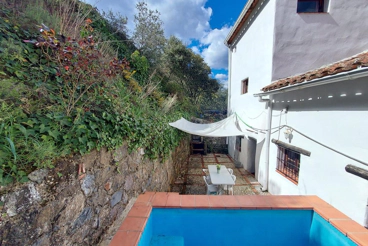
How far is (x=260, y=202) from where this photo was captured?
6.00ft

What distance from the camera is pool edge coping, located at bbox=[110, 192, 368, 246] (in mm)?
1397

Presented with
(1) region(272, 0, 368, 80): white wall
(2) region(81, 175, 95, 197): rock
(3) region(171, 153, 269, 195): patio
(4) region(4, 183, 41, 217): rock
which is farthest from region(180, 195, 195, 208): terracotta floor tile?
(1) region(272, 0, 368, 80): white wall

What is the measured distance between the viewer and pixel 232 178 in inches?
164

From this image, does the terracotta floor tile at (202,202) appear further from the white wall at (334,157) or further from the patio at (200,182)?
the patio at (200,182)

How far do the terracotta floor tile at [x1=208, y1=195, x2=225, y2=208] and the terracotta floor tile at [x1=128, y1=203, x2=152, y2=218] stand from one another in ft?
2.44

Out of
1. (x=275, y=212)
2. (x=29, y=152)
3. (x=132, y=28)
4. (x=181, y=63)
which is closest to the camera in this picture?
(x=29, y=152)

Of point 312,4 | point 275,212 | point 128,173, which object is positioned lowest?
point 275,212

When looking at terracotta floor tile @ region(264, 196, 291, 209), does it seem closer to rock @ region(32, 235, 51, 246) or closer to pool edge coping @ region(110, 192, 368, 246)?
pool edge coping @ region(110, 192, 368, 246)

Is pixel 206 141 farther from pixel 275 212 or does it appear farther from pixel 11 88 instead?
pixel 11 88

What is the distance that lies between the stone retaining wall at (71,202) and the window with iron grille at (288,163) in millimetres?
3733

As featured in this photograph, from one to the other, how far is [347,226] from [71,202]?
2.67m

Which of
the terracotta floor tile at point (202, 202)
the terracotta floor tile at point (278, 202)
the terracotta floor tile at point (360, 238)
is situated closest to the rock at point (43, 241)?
the terracotta floor tile at point (202, 202)

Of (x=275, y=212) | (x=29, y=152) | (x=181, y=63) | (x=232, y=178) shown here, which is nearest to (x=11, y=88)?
(x=29, y=152)

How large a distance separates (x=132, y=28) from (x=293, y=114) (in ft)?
25.2
